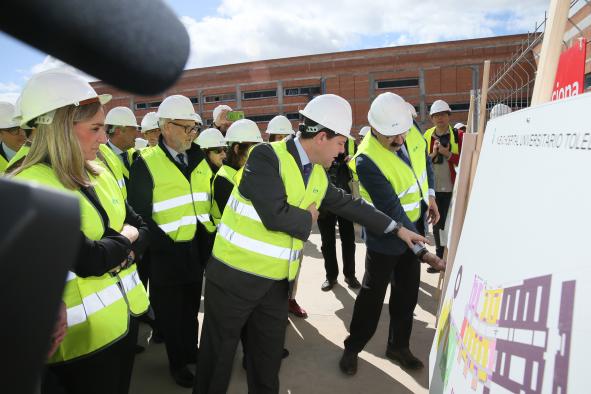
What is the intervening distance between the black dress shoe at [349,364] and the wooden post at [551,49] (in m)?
2.25

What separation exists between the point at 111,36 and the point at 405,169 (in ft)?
9.21

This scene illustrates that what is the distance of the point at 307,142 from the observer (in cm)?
232

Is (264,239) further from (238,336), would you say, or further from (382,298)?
(382,298)

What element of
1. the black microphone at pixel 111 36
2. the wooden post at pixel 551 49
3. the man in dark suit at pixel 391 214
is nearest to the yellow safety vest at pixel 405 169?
the man in dark suit at pixel 391 214

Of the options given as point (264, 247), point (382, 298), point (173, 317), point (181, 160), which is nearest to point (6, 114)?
point (181, 160)

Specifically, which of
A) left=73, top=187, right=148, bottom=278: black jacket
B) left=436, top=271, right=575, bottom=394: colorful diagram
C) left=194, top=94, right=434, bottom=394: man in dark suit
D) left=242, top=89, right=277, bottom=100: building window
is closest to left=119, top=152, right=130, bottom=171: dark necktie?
left=194, top=94, right=434, bottom=394: man in dark suit

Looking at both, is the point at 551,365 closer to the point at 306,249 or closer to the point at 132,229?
the point at 132,229

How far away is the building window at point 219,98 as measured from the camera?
37.3 m

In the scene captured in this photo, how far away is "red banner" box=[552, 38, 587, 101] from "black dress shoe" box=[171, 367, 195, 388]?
277 cm

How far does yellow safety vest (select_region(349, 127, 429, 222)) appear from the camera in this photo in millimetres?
2971

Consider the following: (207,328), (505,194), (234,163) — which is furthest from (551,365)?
(234,163)

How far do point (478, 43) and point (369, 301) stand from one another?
34.2 meters

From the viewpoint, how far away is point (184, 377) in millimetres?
2990

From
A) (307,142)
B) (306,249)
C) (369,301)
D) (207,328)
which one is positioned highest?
(307,142)
